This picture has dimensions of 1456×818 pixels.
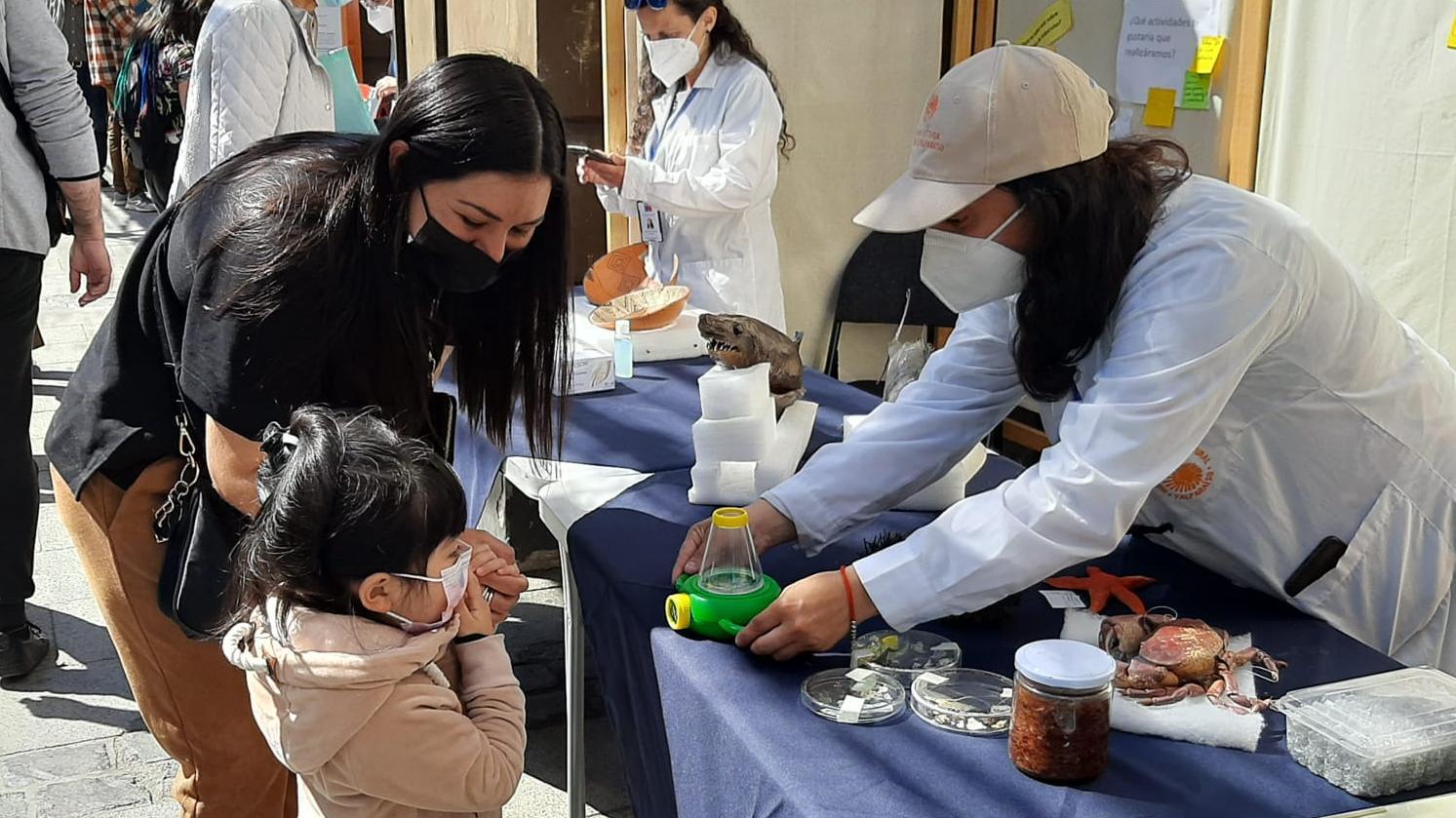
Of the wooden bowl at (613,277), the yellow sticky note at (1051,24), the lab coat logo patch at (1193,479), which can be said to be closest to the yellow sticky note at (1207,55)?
the yellow sticky note at (1051,24)

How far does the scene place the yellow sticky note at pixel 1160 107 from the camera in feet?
12.3

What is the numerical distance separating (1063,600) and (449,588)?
0.78m

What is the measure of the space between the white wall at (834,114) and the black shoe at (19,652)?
2648mm

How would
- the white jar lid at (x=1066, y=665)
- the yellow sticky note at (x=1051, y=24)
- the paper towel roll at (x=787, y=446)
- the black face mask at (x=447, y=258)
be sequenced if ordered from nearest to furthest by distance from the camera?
1. the white jar lid at (x=1066, y=665)
2. the black face mask at (x=447, y=258)
3. the paper towel roll at (x=787, y=446)
4. the yellow sticky note at (x=1051, y=24)

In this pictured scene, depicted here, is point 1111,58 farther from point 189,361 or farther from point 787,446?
point 189,361

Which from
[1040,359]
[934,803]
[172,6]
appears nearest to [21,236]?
[172,6]

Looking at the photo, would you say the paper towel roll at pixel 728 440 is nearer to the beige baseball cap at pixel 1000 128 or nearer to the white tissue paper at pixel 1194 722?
the beige baseball cap at pixel 1000 128

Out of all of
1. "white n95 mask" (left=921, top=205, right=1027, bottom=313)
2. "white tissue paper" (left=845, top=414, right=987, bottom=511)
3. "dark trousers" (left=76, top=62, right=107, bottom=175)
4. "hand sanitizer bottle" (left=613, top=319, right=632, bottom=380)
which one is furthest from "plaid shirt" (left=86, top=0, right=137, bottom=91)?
"white n95 mask" (left=921, top=205, right=1027, bottom=313)

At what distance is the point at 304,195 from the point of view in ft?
4.84

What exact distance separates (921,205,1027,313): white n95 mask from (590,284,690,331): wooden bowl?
1.52 meters

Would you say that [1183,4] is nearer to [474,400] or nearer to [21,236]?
[474,400]

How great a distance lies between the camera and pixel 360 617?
1.36m

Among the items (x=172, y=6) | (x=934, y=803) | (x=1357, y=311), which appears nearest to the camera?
(x=934, y=803)

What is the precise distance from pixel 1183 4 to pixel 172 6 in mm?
2837
